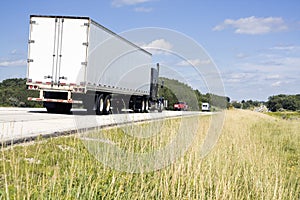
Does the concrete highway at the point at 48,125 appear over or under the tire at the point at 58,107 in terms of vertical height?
under

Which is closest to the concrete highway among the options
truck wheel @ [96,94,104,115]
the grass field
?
the grass field

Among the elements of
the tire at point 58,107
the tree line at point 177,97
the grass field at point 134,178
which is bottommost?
the grass field at point 134,178

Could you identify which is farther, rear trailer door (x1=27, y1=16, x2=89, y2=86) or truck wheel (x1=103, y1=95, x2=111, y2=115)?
truck wheel (x1=103, y1=95, x2=111, y2=115)

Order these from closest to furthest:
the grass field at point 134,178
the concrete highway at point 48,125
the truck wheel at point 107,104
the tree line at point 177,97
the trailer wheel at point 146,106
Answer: the grass field at point 134,178 → the concrete highway at point 48,125 → the tree line at point 177,97 → the truck wheel at point 107,104 → the trailer wheel at point 146,106

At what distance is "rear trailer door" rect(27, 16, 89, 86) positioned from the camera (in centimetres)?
2177

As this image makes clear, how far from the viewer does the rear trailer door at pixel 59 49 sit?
21766 millimetres

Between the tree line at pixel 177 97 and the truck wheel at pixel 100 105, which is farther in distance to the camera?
the truck wheel at pixel 100 105

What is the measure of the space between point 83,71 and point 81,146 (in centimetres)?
1274

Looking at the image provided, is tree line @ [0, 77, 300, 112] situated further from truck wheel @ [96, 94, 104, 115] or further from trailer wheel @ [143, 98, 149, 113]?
truck wheel @ [96, 94, 104, 115]

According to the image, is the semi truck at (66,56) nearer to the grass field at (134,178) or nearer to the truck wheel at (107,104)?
the truck wheel at (107,104)

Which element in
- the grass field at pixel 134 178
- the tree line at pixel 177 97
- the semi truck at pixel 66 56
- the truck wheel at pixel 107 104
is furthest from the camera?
the truck wheel at pixel 107 104

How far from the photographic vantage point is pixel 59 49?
21.8 metres

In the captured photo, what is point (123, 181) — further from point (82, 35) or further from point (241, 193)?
point (82, 35)

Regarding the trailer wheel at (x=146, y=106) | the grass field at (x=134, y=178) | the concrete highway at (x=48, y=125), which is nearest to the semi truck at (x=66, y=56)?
the concrete highway at (x=48, y=125)
